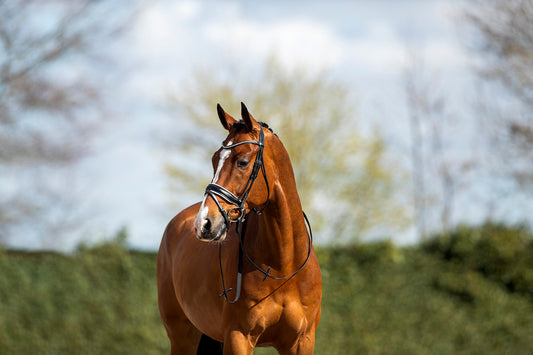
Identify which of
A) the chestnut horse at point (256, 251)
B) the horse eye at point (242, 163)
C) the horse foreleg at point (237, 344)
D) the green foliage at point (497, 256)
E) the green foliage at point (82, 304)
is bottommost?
the green foliage at point (82, 304)

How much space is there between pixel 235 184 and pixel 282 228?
46 centimetres

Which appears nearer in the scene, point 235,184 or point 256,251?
point 235,184

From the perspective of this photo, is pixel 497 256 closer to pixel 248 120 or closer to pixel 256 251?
pixel 256 251

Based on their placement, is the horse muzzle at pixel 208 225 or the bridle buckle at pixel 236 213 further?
the bridle buckle at pixel 236 213

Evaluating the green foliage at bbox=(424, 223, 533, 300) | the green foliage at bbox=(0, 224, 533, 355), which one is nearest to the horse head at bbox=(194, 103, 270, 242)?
the green foliage at bbox=(0, 224, 533, 355)

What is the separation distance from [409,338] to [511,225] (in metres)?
3.60

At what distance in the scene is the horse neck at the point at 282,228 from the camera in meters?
3.57

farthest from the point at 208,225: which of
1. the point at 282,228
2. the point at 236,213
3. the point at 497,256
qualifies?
the point at 497,256

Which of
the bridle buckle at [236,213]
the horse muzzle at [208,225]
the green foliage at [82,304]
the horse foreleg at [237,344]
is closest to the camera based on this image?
the horse muzzle at [208,225]

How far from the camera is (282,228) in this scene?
142 inches

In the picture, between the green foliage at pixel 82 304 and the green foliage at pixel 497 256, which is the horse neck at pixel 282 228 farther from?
the green foliage at pixel 497 256

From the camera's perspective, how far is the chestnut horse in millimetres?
3355

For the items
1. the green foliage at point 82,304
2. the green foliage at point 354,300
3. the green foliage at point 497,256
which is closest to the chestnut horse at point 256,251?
the green foliage at point 354,300

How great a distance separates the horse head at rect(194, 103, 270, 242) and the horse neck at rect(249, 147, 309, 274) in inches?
3.8
